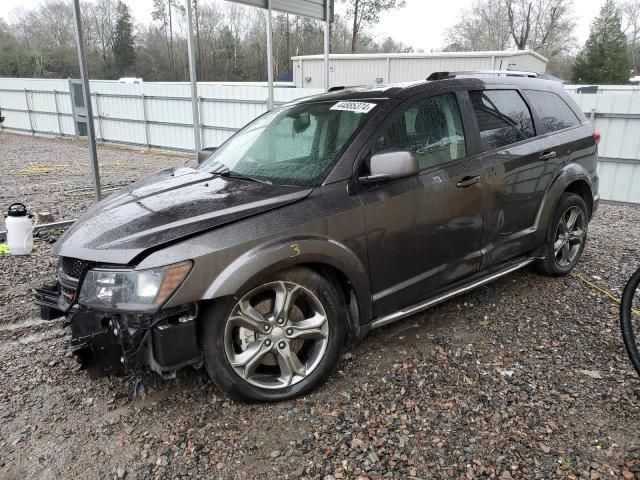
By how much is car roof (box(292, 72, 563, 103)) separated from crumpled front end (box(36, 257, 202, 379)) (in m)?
1.89

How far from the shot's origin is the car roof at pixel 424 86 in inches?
132

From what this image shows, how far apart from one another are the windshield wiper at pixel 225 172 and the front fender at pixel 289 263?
0.59m

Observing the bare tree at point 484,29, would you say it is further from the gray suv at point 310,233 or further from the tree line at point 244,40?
the gray suv at point 310,233

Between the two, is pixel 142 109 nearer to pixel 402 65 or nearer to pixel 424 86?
pixel 402 65

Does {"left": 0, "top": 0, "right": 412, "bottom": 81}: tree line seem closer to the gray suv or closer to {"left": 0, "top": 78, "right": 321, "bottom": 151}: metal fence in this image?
{"left": 0, "top": 78, "right": 321, "bottom": 151}: metal fence

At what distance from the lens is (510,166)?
375 centimetres

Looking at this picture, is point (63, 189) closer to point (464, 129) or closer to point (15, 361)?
point (15, 361)

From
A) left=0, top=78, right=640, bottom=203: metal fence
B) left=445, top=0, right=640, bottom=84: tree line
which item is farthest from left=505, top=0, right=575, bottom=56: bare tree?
left=0, top=78, right=640, bottom=203: metal fence

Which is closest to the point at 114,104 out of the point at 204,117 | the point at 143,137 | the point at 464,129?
the point at 143,137

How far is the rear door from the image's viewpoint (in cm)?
366

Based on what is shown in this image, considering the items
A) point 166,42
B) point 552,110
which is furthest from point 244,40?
point 552,110

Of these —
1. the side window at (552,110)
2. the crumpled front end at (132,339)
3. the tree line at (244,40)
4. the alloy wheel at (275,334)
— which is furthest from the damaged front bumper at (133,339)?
the tree line at (244,40)

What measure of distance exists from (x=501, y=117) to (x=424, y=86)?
800 mm

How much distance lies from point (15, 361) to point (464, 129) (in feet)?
11.3
